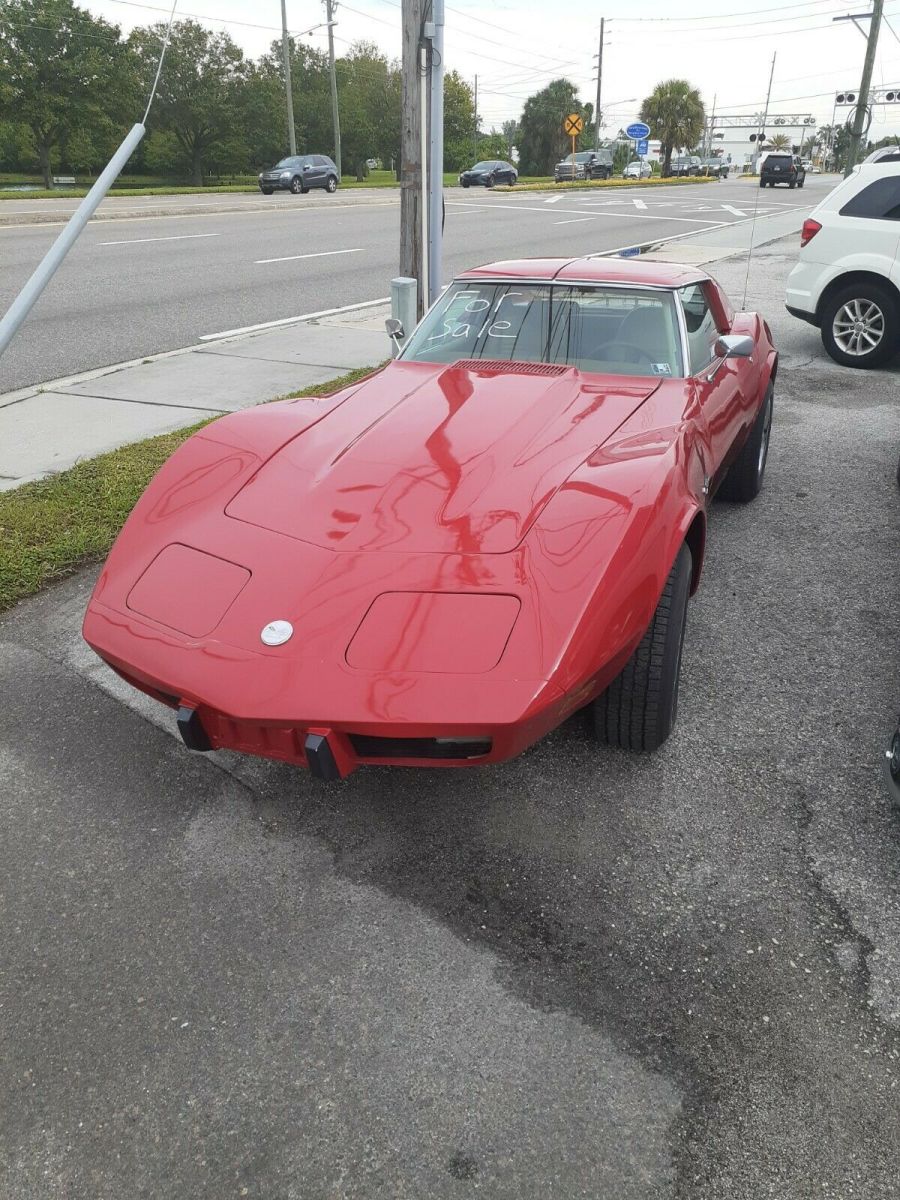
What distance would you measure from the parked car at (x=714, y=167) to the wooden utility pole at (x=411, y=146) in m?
67.1

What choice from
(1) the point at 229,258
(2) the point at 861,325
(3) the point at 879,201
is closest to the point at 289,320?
(1) the point at 229,258

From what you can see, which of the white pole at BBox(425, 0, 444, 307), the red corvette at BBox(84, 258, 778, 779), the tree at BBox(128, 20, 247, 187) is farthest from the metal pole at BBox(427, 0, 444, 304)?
the tree at BBox(128, 20, 247, 187)

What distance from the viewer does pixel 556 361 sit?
3.91 meters

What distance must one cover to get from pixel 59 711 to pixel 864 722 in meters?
2.85

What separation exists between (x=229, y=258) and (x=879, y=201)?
9861 millimetres

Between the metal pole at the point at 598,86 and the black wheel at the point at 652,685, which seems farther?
the metal pole at the point at 598,86

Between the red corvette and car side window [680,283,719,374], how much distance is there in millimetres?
51

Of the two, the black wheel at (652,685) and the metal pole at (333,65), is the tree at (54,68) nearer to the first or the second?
the metal pole at (333,65)

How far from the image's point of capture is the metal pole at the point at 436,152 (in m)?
7.00

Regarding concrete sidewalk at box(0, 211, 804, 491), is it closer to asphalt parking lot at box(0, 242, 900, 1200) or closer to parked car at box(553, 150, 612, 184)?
asphalt parking lot at box(0, 242, 900, 1200)

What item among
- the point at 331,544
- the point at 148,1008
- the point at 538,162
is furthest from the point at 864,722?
the point at 538,162

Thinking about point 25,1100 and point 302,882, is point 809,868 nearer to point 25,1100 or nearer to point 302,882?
point 302,882

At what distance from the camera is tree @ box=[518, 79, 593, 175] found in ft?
260

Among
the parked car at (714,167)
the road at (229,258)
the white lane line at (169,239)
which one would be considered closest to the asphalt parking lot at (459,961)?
the road at (229,258)
